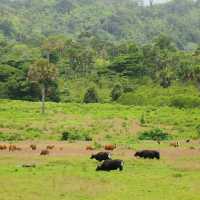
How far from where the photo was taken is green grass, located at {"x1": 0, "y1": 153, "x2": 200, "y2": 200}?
59.6ft

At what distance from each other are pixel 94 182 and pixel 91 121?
35.9 metres

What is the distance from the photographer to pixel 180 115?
6206 cm

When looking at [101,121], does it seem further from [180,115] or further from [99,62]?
[99,62]

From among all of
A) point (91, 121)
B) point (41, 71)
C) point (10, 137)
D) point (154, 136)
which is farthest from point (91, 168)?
point (41, 71)

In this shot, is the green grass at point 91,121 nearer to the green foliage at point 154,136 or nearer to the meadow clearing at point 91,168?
the meadow clearing at point 91,168

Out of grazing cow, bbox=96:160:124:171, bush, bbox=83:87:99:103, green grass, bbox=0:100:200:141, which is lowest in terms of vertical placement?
bush, bbox=83:87:99:103

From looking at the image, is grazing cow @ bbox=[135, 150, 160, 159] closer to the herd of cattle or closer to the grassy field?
the herd of cattle

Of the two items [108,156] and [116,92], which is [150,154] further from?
[116,92]

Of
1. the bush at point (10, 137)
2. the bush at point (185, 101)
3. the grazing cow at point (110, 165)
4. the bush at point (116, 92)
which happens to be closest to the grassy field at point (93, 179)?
the grazing cow at point (110, 165)

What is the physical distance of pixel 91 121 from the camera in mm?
56500

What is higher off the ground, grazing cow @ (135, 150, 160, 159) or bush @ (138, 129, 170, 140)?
grazing cow @ (135, 150, 160, 159)

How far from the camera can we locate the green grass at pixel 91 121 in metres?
46.8

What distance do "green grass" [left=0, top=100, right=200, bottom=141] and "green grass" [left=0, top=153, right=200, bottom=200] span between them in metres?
16.0

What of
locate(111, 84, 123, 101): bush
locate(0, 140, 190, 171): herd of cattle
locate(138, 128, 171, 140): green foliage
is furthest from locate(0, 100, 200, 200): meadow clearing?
locate(111, 84, 123, 101): bush
